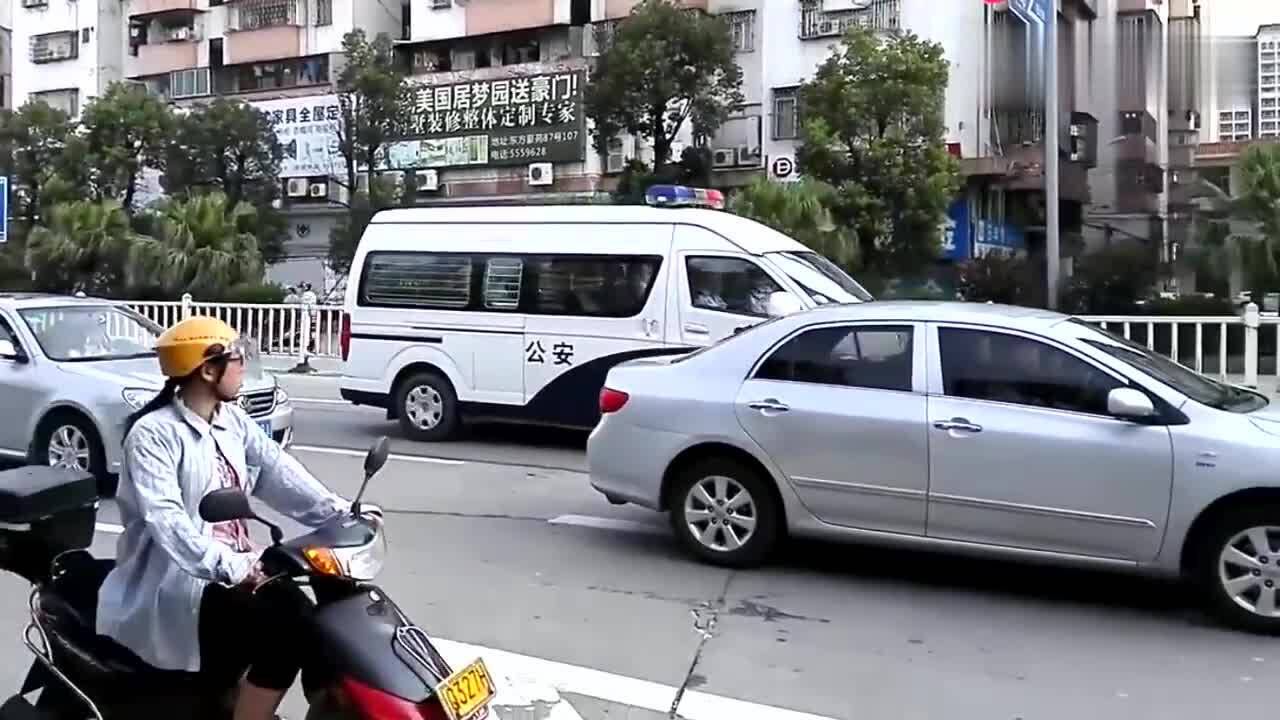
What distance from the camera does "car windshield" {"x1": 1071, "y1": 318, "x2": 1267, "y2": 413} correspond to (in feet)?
20.7

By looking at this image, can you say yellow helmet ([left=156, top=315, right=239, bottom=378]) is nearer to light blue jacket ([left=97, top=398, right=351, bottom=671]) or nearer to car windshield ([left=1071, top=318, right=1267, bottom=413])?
light blue jacket ([left=97, top=398, right=351, bottom=671])

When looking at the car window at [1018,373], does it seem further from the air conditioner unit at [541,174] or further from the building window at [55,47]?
the building window at [55,47]

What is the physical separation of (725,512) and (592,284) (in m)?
4.38

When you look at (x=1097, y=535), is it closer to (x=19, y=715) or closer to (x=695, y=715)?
(x=695, y=715)

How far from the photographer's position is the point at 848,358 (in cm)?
689

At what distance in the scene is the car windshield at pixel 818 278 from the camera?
1052 centimetres

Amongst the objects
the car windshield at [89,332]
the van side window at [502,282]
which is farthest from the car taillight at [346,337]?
the car windshield at [89,332]

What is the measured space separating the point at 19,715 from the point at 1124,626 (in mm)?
4733

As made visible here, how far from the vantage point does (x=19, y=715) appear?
3.75 meters

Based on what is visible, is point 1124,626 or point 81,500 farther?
point 1124,626

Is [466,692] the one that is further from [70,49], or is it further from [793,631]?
[70,49]

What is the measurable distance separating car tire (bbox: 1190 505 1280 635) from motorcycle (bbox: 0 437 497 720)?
394 cm

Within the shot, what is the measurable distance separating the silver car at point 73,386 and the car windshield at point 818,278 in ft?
13.4

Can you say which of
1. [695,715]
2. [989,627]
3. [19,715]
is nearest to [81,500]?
[19,715]
